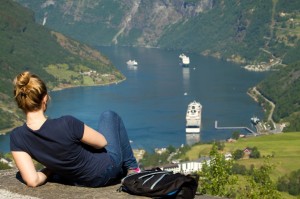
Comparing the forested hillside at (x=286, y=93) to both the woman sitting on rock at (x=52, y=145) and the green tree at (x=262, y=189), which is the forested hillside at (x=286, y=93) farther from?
the woman sitting on rock at (x=52, y=145)

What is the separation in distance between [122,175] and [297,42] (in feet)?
499

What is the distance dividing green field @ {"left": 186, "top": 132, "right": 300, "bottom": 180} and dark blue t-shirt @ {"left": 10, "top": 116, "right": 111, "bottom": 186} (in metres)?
36.6

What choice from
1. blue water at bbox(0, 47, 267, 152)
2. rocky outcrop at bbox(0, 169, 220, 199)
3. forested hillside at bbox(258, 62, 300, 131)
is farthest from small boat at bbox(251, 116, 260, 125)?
rocky outcrop at bbox(0, 169, 220, 199)

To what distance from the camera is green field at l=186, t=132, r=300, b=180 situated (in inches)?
1764

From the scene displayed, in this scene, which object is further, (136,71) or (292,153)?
(136,71)

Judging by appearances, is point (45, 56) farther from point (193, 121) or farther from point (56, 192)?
point (56, 192)

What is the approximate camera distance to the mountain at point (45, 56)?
381 feet

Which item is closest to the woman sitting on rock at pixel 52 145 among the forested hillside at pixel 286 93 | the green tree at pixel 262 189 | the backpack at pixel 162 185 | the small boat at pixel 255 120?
the backpack at pixel 162 185

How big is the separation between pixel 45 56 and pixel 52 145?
127 meters

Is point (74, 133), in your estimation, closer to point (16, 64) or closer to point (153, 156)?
point (153, 156)

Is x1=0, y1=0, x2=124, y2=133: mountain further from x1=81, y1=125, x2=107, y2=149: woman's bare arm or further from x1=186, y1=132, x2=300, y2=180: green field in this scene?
x1=81, y1=125, x2=107, y2=149: woman's bare arm

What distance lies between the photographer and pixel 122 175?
667cm

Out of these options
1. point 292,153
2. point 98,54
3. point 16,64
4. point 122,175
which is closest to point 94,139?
point 122,175

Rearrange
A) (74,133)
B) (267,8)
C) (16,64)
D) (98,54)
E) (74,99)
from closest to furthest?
(74,133) < (74,99) < (16,64) < (98,54) < (267,8)
